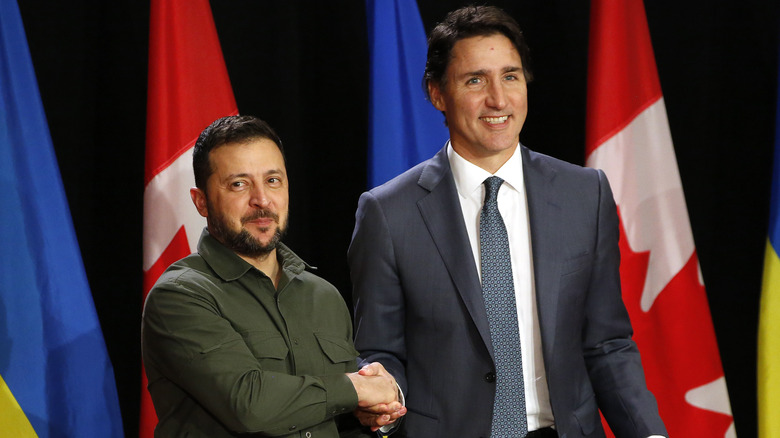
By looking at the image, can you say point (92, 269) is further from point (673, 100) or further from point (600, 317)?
point (673, 100)

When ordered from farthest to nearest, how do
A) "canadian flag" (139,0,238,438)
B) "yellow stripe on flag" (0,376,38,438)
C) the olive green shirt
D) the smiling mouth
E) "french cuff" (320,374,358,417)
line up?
"canadian flag" (139,0,238,438) → "yellow stripe on flag" (0,376,38,438) → the smiling mouth → "french cuff" (320,374,358,417) → the olive green shirt

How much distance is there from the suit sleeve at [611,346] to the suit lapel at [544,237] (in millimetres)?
136

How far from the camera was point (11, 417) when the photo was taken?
278 cm

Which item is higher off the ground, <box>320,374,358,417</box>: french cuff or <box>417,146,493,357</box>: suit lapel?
<box>417,146,493,357</box>: suit lapel

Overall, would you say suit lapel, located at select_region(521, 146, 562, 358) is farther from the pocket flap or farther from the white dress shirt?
the pocket flap

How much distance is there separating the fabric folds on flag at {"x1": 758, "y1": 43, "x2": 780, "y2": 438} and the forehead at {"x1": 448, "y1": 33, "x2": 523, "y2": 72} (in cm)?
147

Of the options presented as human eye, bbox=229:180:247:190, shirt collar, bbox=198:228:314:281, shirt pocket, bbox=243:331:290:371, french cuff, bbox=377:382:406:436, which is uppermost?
human eye, bbox=229:180:247:190

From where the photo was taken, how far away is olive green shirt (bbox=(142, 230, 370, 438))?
1750 millimetres

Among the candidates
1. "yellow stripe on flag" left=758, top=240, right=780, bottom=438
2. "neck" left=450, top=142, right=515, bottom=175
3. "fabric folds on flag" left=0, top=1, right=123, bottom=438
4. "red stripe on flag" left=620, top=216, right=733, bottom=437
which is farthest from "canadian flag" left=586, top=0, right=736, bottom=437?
"fabric folds on flag" left=0, top=1, right=123, bottom=438

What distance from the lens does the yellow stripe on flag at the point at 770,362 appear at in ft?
10.2

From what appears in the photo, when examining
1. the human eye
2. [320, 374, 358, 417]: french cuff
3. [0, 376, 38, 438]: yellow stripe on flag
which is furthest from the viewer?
[0, 376, 38, 438]: yellow stripe on flag

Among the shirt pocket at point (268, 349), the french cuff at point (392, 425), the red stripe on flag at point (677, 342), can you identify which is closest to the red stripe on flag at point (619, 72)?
the red stripe on flag at point (677, 342)

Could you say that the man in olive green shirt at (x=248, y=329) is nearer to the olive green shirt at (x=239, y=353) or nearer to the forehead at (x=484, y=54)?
the olive green shirt at (x=239, y=353)

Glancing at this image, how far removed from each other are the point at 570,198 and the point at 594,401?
1.72 feet
